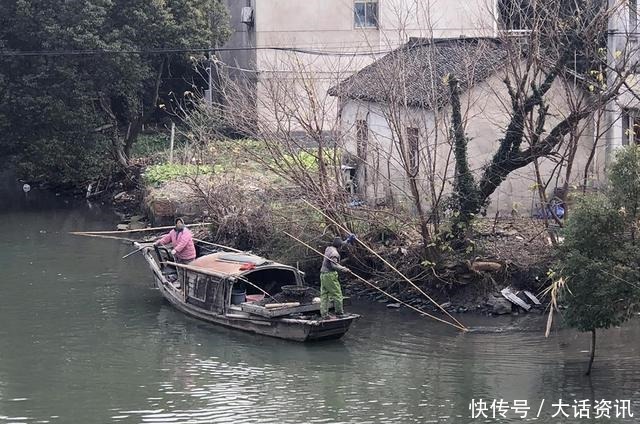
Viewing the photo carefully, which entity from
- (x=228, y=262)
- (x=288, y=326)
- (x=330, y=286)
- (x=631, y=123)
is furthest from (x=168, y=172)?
(x=631, y=123)

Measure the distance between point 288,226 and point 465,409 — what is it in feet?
27.2

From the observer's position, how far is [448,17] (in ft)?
107

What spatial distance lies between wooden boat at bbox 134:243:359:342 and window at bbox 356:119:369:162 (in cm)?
352

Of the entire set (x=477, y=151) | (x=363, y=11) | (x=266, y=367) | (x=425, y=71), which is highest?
(x=363, y=11)

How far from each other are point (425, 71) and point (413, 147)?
1976 millimetres

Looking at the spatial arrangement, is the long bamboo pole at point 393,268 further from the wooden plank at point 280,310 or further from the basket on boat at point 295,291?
the wooden plank at point 280,310

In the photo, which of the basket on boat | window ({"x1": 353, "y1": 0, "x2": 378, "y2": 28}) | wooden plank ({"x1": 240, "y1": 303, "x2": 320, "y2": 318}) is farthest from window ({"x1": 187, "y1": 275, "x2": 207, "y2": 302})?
window ({"x1": 353, "y1": 0, "x2": 378, "y2": 28})

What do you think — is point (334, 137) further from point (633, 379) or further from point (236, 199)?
point (633, 379)

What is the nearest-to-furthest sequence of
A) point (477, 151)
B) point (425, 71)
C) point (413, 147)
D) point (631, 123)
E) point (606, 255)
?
point (606, 255) < point (413, 147) < point (425, 71) < point (631, 123) < point (477, 151)

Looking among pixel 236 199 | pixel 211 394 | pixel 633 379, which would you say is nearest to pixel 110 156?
pixel 236 199

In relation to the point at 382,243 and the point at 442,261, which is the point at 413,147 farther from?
the point at 442,261

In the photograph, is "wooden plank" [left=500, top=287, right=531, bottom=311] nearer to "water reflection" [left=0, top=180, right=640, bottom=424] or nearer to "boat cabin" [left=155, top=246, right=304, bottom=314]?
"water reflection" [left=0, top=180, right=640, bottom=424]

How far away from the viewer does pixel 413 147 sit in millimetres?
18859

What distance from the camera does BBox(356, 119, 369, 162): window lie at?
20.0 meters
